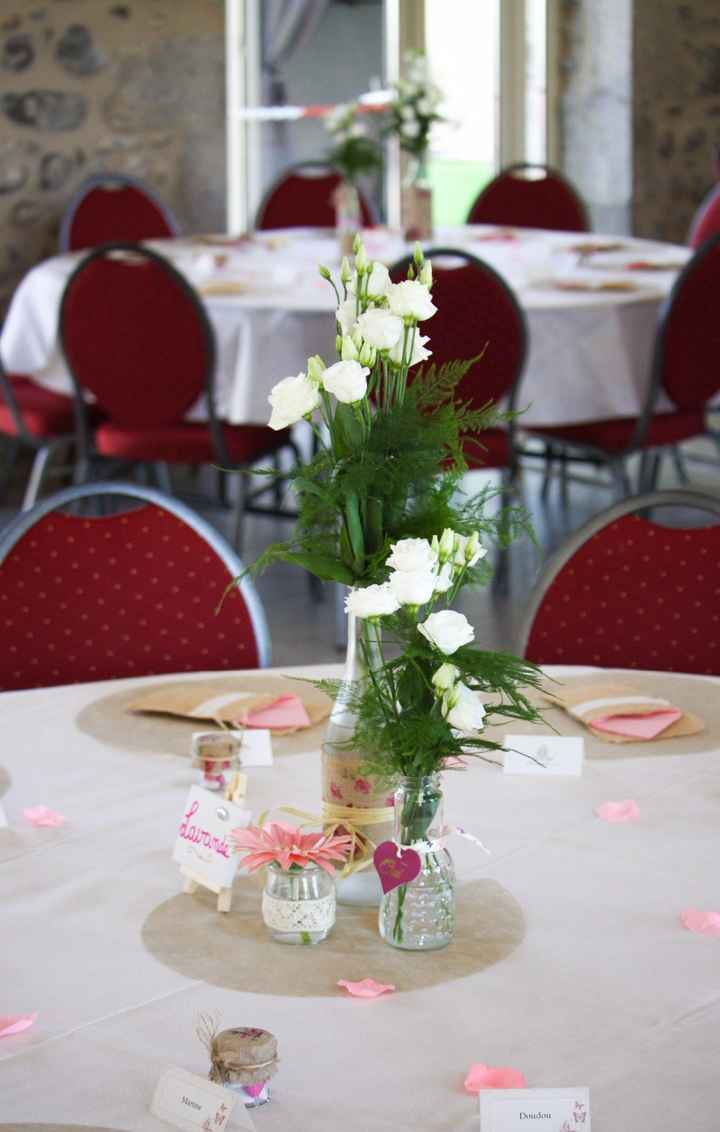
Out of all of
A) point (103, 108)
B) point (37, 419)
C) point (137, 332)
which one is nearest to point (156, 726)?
point (137, 332)

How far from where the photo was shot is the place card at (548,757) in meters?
1.68

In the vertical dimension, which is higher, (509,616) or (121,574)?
(121,574)

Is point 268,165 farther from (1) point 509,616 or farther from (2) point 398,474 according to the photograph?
(2) point 398,474

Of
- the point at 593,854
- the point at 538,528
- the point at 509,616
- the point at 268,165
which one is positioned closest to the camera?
the point at 593,854

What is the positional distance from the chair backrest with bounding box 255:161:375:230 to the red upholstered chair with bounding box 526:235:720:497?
87.2 inches

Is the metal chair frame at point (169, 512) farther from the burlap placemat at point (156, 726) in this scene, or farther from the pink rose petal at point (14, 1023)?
the pink rose petal at point (14, 1023)

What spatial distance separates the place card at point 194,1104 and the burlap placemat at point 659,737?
66 cm

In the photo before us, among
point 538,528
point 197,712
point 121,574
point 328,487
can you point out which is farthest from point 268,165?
point 328,487

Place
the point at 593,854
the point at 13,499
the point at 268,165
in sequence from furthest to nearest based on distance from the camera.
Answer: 1. the point at 268,165
2. the point at 13,499
3. the point at 593,854

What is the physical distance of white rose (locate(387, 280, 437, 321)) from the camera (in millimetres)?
1219

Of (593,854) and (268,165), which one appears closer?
(593,854)

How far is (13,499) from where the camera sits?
19.6ft

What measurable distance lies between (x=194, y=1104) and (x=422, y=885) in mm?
303

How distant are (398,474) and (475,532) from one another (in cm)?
7
